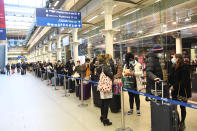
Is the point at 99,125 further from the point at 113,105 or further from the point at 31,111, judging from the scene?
the point at 31,111

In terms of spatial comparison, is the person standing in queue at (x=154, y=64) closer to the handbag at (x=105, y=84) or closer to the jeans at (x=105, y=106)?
the handbag at (x=105, y=84)

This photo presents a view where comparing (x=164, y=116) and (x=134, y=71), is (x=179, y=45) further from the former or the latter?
(x=164, y=116)

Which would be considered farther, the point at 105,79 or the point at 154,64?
the point at 105,79

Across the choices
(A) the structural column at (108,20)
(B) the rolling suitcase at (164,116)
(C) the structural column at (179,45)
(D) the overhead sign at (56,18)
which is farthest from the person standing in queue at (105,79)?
(C) the structural column at (179,45)

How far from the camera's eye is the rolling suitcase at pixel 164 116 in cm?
239

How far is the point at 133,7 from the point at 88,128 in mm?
7740

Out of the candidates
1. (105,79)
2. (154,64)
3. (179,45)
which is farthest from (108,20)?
(179,45)

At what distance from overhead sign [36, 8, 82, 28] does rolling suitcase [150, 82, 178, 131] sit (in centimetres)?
724

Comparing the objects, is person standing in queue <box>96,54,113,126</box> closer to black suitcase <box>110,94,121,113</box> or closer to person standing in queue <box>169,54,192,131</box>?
black suitcase <box>110,94,121,113</box>

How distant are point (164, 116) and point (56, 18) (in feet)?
25.2

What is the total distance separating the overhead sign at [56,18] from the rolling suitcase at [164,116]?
7.24 meters

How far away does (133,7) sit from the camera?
9.09 meters

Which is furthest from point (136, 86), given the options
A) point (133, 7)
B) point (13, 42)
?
point (13, 42)

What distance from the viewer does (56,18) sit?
850cm
